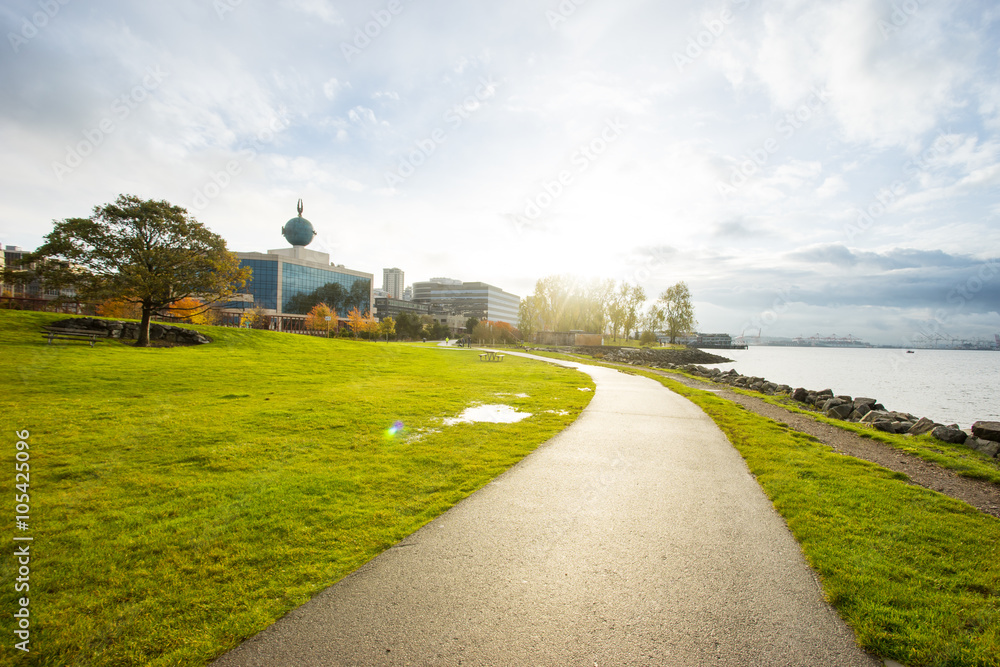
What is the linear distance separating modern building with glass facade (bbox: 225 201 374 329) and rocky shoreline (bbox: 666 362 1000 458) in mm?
80490

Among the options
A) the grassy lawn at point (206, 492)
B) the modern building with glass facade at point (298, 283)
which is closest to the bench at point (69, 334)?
the grassy lawn at point (206, 492)

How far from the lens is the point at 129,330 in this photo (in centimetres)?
2550

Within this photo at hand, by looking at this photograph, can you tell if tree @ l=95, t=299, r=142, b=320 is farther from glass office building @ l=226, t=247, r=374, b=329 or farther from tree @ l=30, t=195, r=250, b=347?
glass office building @ l=226, t=247, r=374, b=329

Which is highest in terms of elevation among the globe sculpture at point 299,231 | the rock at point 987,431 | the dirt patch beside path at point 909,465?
the globe sculpture at point 299,231

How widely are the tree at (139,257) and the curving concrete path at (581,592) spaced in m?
27.8

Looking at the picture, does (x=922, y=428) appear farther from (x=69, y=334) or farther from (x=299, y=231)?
(x=299, y=231)

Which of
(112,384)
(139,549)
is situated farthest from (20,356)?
(139,549)

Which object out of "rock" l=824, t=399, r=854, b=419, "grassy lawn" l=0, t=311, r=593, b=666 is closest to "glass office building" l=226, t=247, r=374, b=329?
"grassy lawn" l=0, t=311, r=593, b=666

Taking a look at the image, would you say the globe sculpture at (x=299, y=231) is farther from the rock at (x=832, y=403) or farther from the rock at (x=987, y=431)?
the rock at (x=987, y=431)

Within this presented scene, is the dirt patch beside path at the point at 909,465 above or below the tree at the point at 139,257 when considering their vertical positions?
below

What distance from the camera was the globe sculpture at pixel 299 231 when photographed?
102 meters

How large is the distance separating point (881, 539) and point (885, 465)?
5368 mm

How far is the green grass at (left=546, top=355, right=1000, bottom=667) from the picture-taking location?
316cm

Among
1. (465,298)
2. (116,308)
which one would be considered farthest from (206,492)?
(465,298)
